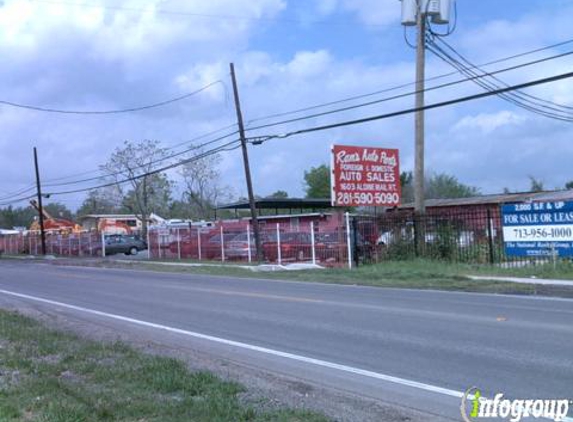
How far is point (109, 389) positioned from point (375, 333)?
478 cm

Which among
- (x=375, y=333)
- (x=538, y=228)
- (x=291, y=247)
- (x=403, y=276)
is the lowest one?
(x=403, y=276)

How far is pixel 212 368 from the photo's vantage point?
803cm

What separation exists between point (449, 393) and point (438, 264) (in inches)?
664

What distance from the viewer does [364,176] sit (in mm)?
28953

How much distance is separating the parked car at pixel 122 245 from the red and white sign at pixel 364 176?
89.9ft

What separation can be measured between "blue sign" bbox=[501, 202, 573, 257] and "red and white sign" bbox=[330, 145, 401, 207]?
7575 mm

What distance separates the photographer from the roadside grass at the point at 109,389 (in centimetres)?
575

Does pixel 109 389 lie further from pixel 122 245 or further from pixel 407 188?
pixel 407 188

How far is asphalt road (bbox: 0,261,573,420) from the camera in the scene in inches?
283

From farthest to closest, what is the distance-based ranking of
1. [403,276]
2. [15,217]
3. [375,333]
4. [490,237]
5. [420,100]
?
1. [15,217]
2. [420,100]
3. [490,237]
4. [403,276]
5. [375,333]

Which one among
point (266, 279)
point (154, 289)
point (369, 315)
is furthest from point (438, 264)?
point (369, 315)

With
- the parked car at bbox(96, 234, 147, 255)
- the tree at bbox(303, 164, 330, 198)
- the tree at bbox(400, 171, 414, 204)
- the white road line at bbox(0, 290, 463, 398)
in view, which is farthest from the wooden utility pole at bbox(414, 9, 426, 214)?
the tree at bbox(303, 164, 330, 198)

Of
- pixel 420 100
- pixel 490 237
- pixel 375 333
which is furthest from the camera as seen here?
pixel 420 100

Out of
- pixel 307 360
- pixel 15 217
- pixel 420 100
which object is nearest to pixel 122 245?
pixel 420 100
